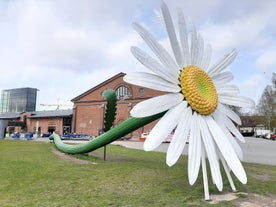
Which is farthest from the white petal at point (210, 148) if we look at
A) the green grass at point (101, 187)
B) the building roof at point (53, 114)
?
the building roof at point (53, 114)

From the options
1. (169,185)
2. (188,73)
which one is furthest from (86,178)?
(188,73)

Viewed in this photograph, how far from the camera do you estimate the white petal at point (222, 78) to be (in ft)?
21.3

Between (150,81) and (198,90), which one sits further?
(198,90)

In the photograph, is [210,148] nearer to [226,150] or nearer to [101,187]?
[226,150]

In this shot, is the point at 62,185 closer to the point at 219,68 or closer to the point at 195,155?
the point at 195,155

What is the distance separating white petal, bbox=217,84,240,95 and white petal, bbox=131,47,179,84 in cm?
154

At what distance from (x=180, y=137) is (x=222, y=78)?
2389 mm

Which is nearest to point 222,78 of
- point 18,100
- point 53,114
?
point 53,114

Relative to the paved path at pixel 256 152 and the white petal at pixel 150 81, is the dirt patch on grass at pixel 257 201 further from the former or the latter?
the paved path at pixel 256 152

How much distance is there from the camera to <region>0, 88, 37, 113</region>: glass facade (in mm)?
93312

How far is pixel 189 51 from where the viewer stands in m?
5.80

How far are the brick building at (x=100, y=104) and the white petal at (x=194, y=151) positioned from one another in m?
40.1

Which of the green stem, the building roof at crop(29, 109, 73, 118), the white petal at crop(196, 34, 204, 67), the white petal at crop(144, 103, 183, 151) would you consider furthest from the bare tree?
the white petal at crop(144, 103, 183, 151)

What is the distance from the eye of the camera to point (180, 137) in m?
4.86
